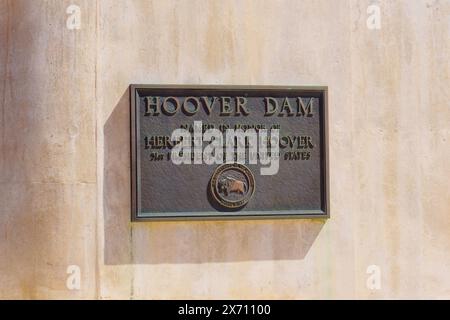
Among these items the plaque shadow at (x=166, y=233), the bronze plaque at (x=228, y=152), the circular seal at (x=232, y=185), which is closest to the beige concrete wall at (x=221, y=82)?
the plaque shadow at (x=166, y=233)

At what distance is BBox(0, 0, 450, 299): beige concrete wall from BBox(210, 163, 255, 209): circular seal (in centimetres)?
26

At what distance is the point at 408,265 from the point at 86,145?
3753 millimetres

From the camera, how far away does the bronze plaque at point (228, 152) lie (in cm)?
661

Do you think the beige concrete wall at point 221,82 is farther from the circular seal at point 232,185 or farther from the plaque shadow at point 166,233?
the circular seal at point 232,185

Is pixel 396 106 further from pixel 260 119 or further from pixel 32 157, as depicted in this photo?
pixel 32 157

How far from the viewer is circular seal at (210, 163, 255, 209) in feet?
21.9

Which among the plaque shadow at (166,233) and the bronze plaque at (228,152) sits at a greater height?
the bronze plaque at (228,152)

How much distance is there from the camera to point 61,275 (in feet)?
21.4

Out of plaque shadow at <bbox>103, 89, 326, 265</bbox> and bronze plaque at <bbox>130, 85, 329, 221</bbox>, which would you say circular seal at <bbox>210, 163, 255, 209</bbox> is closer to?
bronze plaque at <bbox>130, 85, 329, 221</bbox>

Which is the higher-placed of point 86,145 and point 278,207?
point 86,145

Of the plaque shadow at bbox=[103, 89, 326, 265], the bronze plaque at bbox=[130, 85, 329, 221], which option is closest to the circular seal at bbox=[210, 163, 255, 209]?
the bronze plaque at bbox=[130, 85, 329, 221]

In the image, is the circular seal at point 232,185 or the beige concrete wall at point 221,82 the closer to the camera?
the beige concrete wall at point 221,82

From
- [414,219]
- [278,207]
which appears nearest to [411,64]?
[414,219]

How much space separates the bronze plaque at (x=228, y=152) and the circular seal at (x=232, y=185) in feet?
0.04
